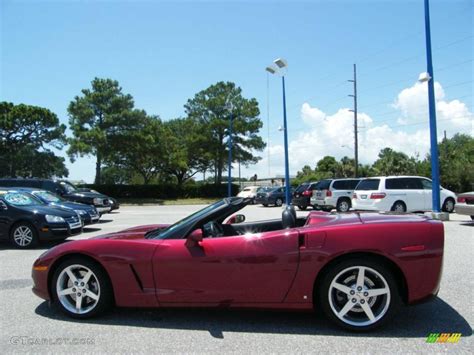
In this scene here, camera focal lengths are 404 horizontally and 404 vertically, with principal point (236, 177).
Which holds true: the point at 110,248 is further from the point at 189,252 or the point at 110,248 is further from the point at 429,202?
the point at 429,202

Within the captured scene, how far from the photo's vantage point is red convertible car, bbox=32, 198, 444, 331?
3631 millimetres

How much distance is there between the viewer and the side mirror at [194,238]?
3.76m

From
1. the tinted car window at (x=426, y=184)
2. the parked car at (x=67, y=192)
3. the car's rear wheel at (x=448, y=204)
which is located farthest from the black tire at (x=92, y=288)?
the car's rear wheel at (x=448, y=204)

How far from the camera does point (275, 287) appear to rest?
3.69m

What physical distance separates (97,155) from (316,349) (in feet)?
119

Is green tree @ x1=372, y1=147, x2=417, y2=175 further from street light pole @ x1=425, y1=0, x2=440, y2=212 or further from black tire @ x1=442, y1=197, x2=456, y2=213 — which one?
street light pole @ x1=425, y1=0, x2=440, y2=212

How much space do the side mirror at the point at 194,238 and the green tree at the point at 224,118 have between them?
39.1 metres

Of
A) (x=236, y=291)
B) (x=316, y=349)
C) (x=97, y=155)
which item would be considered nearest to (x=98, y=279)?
(x=236, y=291)

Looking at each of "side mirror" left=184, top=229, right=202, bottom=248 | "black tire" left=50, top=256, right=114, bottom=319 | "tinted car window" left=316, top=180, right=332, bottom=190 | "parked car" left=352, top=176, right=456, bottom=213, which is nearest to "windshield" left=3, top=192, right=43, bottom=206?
"black tire" left=50, top=256, right=114, bottom=319

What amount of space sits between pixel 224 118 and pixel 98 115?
13126 millimetres

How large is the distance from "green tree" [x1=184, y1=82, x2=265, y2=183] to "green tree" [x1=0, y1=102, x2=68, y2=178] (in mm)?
14711

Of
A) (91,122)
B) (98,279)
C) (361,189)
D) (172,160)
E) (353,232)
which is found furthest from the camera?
(172,160)

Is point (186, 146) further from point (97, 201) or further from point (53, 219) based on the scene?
point (53, 219)

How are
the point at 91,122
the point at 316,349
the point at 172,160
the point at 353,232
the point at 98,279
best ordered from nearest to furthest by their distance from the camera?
the point at 316,349, the point at 353,232, the point at 98,279, the point at 91,122, the point at 172,160
